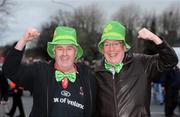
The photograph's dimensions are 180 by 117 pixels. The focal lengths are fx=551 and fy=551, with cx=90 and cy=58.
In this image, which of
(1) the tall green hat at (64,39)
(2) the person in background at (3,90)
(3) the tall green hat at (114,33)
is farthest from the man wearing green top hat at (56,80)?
(2) the person in background at (3,90)

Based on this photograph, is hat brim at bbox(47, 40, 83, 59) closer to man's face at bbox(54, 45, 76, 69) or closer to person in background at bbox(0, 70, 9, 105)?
man's face at bbox(54, 45, 76, 69)

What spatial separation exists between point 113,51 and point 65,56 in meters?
0.53

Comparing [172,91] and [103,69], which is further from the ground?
[103,69]

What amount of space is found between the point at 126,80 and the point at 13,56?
108 cm

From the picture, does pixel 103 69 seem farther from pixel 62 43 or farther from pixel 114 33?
pixel 62 43

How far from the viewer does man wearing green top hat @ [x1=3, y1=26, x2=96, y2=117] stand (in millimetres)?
4656

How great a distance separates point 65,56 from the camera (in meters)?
4.73

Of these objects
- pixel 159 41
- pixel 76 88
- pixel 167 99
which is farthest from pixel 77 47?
pixel 167 99

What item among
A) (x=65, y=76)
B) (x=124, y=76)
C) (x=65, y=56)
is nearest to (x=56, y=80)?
(x=65, y=76)

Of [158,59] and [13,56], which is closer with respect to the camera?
[13,56]

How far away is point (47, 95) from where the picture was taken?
4668mm

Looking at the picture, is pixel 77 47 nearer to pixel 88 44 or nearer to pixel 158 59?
pixel 158 59

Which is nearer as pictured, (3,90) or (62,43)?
(62,43)

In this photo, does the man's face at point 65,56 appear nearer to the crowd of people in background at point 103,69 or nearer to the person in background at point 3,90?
the crowd of people in background at point 103,69
